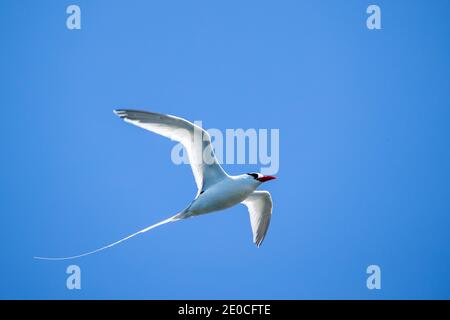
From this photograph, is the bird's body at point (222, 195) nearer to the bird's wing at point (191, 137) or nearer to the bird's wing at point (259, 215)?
the bird's wing at point (191, 137)

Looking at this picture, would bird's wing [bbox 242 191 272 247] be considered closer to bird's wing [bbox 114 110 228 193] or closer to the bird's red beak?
the bird's red beak

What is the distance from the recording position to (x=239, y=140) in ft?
34.6

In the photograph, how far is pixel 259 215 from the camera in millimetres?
11453

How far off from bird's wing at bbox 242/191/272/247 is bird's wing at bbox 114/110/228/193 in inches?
65.4

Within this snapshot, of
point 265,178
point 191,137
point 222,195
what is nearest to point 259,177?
point 265,178

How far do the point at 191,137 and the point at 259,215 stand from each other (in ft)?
8.23

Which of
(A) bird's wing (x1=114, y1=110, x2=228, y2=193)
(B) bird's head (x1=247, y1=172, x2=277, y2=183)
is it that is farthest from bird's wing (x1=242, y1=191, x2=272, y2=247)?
(A) bird's wing (x1=114, y1=110, x2=228, y2=193)

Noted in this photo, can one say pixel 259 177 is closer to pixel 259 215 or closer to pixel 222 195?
pixel 222 195

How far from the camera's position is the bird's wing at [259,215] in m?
11.4
